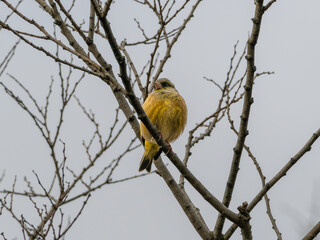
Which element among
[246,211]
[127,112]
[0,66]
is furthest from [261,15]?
[0,66]

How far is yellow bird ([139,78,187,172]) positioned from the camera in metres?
4.74

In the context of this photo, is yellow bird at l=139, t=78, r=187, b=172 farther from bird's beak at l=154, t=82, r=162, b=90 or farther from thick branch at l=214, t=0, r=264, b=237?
thick branch at l=214, t=0, r=264, b=237

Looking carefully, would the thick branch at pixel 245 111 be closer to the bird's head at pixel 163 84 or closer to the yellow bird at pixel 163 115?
the yellow bird at pixel 163 115

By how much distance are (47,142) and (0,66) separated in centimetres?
97

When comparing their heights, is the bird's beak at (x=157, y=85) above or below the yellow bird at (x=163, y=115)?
above

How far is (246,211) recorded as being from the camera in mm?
3264

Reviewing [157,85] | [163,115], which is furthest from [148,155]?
[157,85]

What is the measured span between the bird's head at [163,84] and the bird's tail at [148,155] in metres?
0.67

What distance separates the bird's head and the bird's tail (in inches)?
26.4

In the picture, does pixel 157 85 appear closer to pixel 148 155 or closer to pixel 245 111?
pixel 148 155

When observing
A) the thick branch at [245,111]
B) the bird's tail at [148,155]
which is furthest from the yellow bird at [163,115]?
the thick branch at [245,111]

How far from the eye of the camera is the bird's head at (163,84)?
Result: 201 inches

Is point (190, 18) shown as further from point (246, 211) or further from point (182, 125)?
point (246, 211)

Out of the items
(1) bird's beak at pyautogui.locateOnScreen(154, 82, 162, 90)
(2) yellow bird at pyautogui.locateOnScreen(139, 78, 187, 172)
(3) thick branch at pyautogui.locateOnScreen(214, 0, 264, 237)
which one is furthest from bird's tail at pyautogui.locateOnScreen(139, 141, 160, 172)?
(3) thick branch at pyautogui.locateOnScreen(214, 0, 264, 237)
